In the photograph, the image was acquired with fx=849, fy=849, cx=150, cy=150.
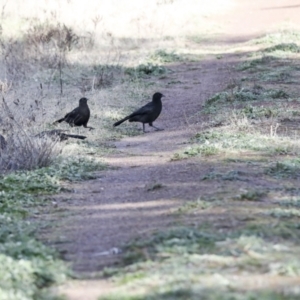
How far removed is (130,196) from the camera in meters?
8.42

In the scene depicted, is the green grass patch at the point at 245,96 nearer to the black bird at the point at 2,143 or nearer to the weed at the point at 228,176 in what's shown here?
the black bird at the point at 2,143

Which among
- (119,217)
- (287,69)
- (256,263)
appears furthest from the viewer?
(287,69)

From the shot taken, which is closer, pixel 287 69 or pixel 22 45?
pixel 287 69

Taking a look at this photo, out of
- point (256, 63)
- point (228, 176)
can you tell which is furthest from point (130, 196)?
point (256, 63)

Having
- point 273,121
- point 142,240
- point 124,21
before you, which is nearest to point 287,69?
point 273,121

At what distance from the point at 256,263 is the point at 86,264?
133 cm

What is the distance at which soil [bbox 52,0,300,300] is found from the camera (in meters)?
6.42

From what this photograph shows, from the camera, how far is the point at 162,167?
9836 mm

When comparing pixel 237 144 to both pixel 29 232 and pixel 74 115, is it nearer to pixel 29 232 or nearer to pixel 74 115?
pixel 74 115

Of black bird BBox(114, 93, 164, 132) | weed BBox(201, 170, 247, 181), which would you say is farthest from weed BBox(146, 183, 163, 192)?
black bird BBox(114, 93, 164, 132)

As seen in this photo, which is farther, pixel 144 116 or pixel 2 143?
pixel 144 116

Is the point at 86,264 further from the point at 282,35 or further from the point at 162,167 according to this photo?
the point at 282,35

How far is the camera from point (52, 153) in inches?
397

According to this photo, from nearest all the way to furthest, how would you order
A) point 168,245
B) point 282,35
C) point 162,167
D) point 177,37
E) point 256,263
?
point 256,263, point 168,245, point 162,167, point 282,35, point 177,37
